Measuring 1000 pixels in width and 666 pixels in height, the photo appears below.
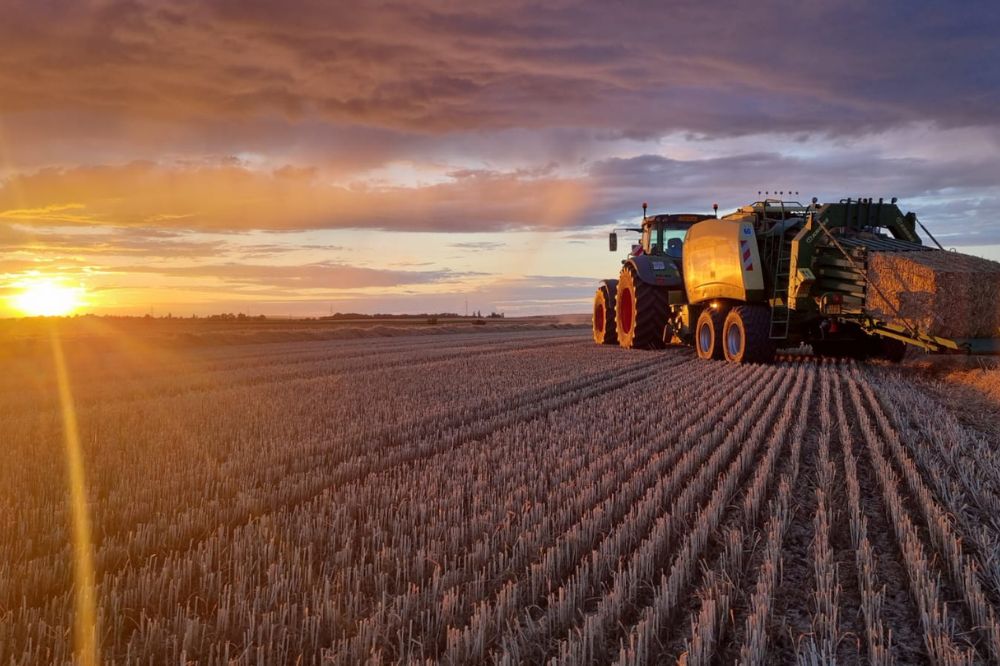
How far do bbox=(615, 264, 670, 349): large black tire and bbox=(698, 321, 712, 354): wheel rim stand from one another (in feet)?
5.43

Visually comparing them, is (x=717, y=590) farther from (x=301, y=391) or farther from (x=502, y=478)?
(x=301, y=391)

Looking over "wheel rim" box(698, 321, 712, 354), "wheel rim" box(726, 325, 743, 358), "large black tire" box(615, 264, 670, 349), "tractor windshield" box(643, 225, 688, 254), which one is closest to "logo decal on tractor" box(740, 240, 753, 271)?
"wheel rim" box(726, 325, 743, 358)

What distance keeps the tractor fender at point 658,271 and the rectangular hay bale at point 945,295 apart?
6349 mm

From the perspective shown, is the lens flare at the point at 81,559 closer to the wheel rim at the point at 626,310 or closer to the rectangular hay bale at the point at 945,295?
the rectangular hay bale at the point at 945,295

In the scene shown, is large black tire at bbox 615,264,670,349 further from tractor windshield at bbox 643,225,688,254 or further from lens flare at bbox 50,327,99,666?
lens flare at bbox 50,327,99,666

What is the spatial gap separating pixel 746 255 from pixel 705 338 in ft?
8.63

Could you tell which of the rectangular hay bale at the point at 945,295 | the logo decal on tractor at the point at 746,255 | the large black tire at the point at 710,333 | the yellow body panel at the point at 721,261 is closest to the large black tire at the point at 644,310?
the yellow body panel at the point at 721,261

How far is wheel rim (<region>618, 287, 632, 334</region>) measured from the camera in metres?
19.7

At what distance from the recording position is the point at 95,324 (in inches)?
1479

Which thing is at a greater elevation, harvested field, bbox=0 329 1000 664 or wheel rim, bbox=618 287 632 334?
wheel rim, bbox=618 287 632 334

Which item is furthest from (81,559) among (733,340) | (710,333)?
(710,333)

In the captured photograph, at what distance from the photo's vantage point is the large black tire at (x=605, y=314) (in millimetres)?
21438

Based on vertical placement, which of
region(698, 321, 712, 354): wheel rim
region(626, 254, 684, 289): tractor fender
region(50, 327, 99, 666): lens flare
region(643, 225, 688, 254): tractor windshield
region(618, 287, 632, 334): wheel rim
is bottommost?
region(50, 327, 99, 666): lens flare

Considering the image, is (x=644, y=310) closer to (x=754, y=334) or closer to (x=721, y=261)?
(x=721, y=261)
